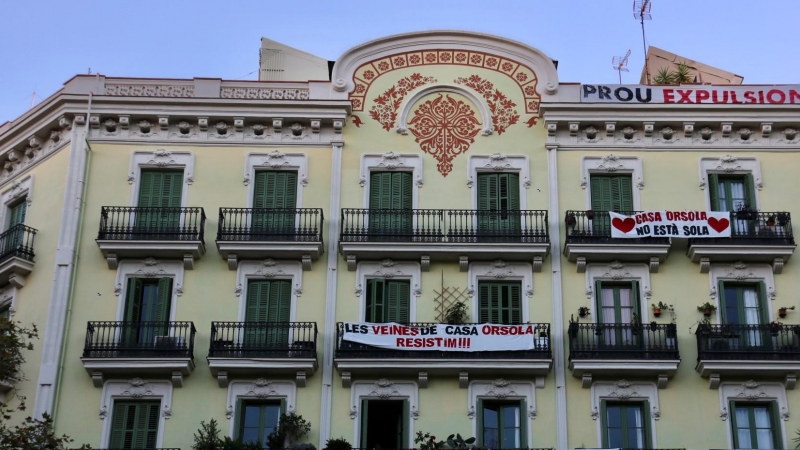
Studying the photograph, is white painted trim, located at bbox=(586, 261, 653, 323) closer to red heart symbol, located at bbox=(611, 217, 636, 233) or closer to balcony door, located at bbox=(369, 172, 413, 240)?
red heart symbol, located at bbox=(611, 217, 636, 233)

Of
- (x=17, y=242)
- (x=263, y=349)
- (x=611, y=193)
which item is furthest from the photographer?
(x=611, y=193)

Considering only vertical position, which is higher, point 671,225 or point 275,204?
point 275,204

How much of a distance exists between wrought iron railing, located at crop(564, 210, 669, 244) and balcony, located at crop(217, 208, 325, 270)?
21.3 ft

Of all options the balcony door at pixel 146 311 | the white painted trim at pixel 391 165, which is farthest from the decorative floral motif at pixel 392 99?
the balcony door at pixel 146 311

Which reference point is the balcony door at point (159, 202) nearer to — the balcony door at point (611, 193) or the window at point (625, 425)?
the balcony door at point (611, 193)

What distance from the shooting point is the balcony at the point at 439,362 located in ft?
113

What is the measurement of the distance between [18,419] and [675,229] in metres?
17.3

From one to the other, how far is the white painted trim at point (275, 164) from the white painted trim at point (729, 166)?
420 inches

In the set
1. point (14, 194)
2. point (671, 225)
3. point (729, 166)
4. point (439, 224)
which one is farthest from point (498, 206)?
point (14, 194)

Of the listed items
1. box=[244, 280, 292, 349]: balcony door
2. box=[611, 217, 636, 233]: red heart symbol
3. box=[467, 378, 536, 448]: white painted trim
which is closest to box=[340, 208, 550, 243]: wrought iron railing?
box=[611, 217, 636, 233]: red heart symbol

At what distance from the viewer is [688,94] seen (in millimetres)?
38250

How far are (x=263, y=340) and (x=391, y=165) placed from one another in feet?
19.8

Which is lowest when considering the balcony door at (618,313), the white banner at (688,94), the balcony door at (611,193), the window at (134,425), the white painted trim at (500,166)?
the window at (134,425)

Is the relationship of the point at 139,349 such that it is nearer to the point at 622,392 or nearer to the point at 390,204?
the point at 390,204
